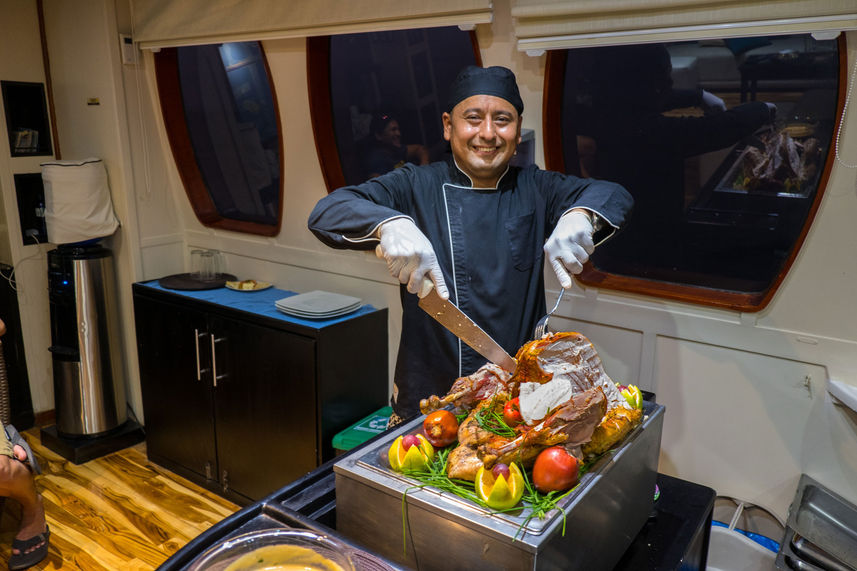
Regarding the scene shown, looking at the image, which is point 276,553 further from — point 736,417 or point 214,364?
point 214,364

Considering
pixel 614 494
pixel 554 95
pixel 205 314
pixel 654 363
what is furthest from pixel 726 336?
pixel 205 314

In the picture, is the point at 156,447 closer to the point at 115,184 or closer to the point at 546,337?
the point at 115,184

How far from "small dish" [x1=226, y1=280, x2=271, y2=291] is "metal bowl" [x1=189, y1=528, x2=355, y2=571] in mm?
2730

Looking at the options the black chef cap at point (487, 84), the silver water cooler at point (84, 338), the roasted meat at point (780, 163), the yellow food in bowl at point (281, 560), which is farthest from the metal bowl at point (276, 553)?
the silver water cooler at point (84, 338)

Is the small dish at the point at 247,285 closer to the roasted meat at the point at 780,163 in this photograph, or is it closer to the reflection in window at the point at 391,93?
the reflection in window at the point at 391,93

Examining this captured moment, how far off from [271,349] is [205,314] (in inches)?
19.1

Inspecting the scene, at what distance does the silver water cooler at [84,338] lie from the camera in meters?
3.66

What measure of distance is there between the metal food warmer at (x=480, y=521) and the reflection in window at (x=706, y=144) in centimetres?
141

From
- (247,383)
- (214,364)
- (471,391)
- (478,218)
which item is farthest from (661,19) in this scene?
(214,364)

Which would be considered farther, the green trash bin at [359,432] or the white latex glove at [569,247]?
the green trash bin at [359,432]

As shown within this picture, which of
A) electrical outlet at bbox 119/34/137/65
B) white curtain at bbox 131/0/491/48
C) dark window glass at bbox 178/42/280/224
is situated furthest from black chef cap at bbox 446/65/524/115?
electrical outlet at bbox 119/34/137/65

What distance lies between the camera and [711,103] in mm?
2527

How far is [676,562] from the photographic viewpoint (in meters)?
1.28

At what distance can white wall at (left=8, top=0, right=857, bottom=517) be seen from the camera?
7.02 ft
